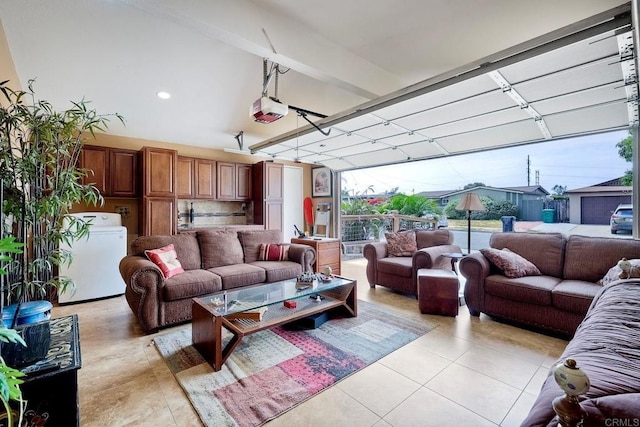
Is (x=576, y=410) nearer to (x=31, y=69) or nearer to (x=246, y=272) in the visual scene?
(x=246, y=272)

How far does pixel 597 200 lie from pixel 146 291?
17.3 feet

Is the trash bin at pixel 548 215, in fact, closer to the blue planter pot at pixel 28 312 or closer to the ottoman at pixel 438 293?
the ottoman at pixel 438 293

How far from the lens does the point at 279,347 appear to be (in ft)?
8.02

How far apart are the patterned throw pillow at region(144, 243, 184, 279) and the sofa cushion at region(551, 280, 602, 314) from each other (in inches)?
150

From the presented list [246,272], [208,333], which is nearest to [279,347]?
[208,333]

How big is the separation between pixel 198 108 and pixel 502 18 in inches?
149

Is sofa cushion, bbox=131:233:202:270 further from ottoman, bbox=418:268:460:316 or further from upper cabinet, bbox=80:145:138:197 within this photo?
ottoman, bbox=418:268:460:316

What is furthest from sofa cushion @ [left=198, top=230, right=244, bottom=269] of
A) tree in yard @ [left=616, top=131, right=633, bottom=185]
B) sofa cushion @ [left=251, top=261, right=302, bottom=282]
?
tree in yard @ [left=616, top=131, right=633, bottom=185]

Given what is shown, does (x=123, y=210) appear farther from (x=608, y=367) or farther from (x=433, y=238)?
(x=608, y=367)

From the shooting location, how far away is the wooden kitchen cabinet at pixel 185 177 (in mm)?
5027

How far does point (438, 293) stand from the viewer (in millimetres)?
3143

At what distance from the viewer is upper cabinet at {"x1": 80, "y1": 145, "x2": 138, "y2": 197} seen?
4223 millimetres

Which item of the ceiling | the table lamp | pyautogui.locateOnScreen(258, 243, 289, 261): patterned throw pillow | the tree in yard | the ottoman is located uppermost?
the ceiling

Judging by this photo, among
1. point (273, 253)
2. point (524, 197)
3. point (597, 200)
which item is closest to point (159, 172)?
point (273, 253)
